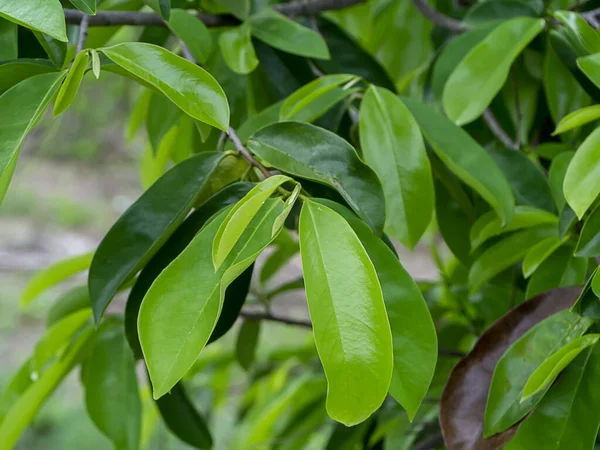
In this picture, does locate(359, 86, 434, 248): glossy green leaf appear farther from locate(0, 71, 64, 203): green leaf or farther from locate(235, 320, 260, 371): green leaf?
locate(235, 320, 260, 371): green leaf

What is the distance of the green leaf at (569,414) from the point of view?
1.13 ft

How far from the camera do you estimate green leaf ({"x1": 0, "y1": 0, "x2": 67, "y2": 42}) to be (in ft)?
0.94

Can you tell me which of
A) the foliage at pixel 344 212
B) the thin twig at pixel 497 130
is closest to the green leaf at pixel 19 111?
the foliage at pixel 344 212

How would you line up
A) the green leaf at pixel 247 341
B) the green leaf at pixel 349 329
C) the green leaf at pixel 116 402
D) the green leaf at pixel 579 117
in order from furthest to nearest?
the green leaf at pixel 247 341 < the green leaf at pixel 116 402 < the green leaf at pixel 579 117 < the green leaf at pixel 349 329

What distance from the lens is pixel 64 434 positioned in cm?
220

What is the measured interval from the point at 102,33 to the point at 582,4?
0.42 m

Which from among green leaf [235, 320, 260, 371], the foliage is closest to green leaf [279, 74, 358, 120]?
the foliage

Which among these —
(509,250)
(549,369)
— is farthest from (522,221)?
(549,369)

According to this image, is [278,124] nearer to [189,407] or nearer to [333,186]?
[333,186]

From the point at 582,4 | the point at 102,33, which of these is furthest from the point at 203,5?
the point at 582,4

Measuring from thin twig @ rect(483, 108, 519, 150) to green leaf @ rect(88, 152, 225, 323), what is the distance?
0.94 ft

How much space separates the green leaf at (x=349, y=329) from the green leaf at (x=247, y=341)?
1.50 feet

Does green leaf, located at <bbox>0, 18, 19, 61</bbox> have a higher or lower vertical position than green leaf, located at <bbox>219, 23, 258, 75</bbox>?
higher

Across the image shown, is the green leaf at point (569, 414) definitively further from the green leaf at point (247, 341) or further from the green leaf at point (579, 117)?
the green leaf at point (247, 341)
